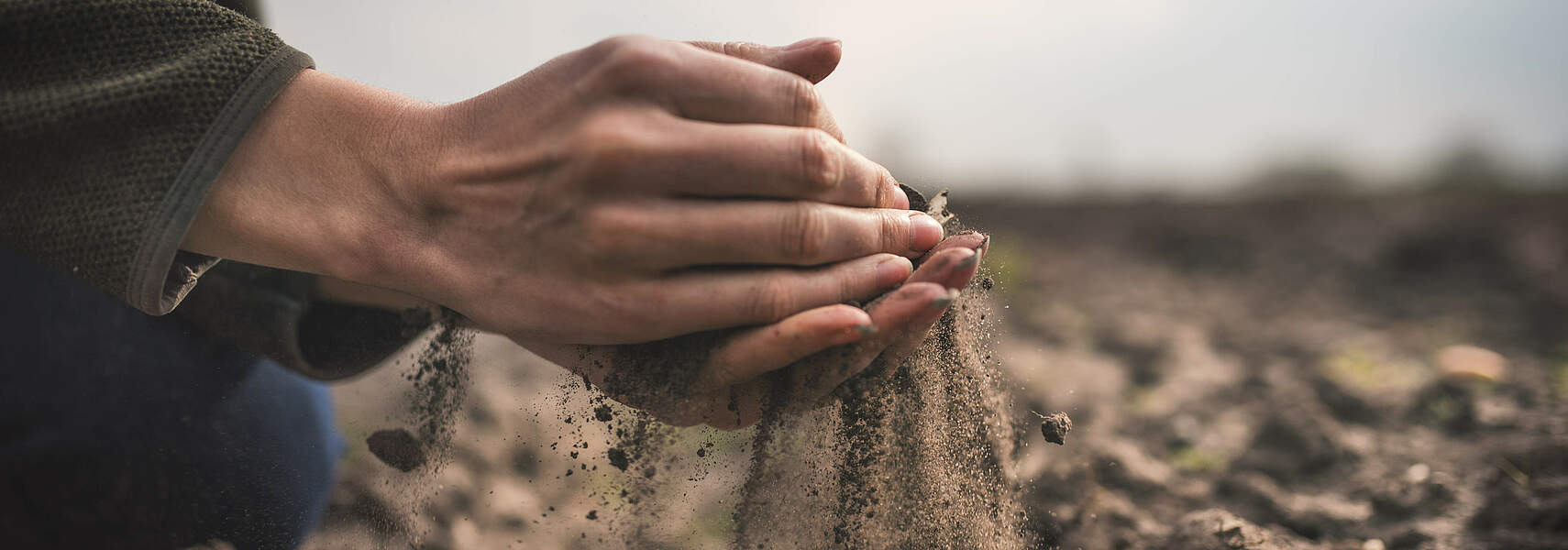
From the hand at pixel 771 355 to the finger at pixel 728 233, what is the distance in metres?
0.08

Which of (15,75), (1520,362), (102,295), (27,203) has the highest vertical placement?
(1520,362)

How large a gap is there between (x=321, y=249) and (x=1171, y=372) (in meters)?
2.52

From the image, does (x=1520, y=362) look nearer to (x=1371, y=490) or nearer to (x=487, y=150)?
(x=1371, y=490)

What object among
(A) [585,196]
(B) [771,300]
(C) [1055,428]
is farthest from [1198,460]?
(A) [585,196]

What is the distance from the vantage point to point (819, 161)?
36.0 inches

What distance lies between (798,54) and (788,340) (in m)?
0.38

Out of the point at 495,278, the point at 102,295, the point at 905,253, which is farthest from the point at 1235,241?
the point at 102,295

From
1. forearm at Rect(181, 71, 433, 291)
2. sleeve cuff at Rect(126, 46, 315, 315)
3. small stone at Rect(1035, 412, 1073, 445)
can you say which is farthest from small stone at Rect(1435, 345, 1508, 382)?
sleeve cuff at Rect(126, 46, 315, 315)

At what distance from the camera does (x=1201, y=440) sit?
203 cm

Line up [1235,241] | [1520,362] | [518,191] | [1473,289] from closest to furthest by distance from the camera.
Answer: [518,191], [1520,362], [1473,289], [1235,241]

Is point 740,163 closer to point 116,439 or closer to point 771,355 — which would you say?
point 771,355

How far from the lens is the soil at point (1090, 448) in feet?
3.73

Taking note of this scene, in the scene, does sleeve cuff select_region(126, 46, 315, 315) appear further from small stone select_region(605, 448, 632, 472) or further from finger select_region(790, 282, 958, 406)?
finger select_region(790, 282, 958, 406)

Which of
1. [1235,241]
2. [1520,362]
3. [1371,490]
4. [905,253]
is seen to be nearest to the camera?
[905,253]
